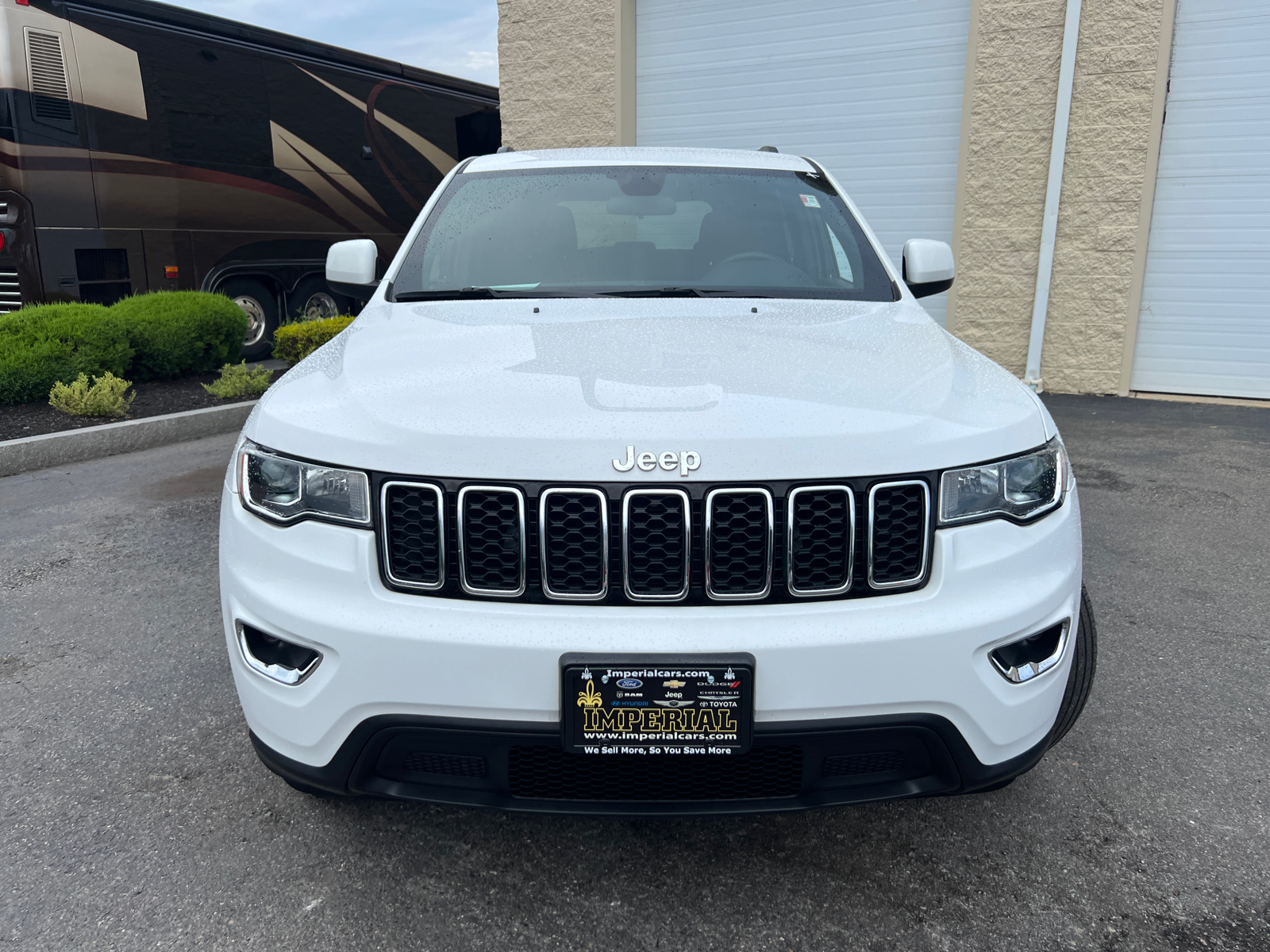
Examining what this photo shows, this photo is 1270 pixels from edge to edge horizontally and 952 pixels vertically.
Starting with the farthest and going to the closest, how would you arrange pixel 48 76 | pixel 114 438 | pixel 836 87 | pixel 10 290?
pixel 836 87
pixel 10 290
pixel 48 76
pixel 114 438

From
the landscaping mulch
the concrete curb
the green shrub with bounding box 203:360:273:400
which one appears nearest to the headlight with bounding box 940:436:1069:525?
the concrete curb

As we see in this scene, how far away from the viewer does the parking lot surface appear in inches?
76.7

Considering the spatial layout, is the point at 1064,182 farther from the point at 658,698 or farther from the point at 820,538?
the point at 658,698

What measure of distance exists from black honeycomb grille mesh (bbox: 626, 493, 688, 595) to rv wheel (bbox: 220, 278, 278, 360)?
389 inches

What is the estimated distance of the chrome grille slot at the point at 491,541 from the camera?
1.78 meters

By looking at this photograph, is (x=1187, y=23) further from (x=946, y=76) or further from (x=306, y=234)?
(x=306, y=234)

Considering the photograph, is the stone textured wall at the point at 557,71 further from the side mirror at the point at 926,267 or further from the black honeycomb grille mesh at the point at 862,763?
the black honeycomb grille mesh at the point at 862,763

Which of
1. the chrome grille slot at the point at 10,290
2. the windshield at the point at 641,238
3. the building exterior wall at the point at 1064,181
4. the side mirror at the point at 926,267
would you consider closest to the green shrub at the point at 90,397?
the chrome grille slot at the point at 10,290

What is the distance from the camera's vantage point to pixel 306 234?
36.3 feet

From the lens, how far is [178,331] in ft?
26.6

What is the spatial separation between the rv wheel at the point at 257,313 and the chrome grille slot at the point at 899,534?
10.1 m

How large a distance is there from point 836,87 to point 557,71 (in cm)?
324

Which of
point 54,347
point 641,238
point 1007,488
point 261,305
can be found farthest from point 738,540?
point 261,305

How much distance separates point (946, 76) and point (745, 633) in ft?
28.3
